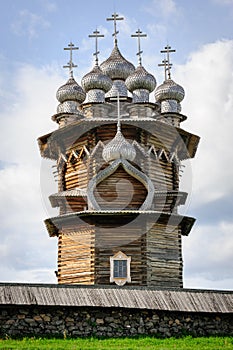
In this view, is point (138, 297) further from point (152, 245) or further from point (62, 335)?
point (152, 245)

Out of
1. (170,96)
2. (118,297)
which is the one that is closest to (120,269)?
(118,297)

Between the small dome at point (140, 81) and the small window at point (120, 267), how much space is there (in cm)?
596

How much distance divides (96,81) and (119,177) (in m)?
3.65

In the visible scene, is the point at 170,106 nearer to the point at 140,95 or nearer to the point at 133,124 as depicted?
the point at 140,95

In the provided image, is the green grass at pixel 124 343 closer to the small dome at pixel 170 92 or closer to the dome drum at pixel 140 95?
the dome drum at pixel 140 95

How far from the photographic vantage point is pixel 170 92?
19703 mm

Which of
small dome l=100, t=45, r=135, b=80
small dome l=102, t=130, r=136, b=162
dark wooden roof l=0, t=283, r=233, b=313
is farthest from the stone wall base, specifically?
small dome l=100, t=45, r=135, b=80

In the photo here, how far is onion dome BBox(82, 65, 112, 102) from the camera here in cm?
1891

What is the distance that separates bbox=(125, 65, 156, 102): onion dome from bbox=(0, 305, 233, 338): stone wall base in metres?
8.40

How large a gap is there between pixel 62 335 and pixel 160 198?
6500mm

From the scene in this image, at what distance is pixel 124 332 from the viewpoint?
484 inches

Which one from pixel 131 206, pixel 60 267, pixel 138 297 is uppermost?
pixel 131 206

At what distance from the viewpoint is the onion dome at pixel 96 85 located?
62.0 feet

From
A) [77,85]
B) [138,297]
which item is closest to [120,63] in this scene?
[77,85]
